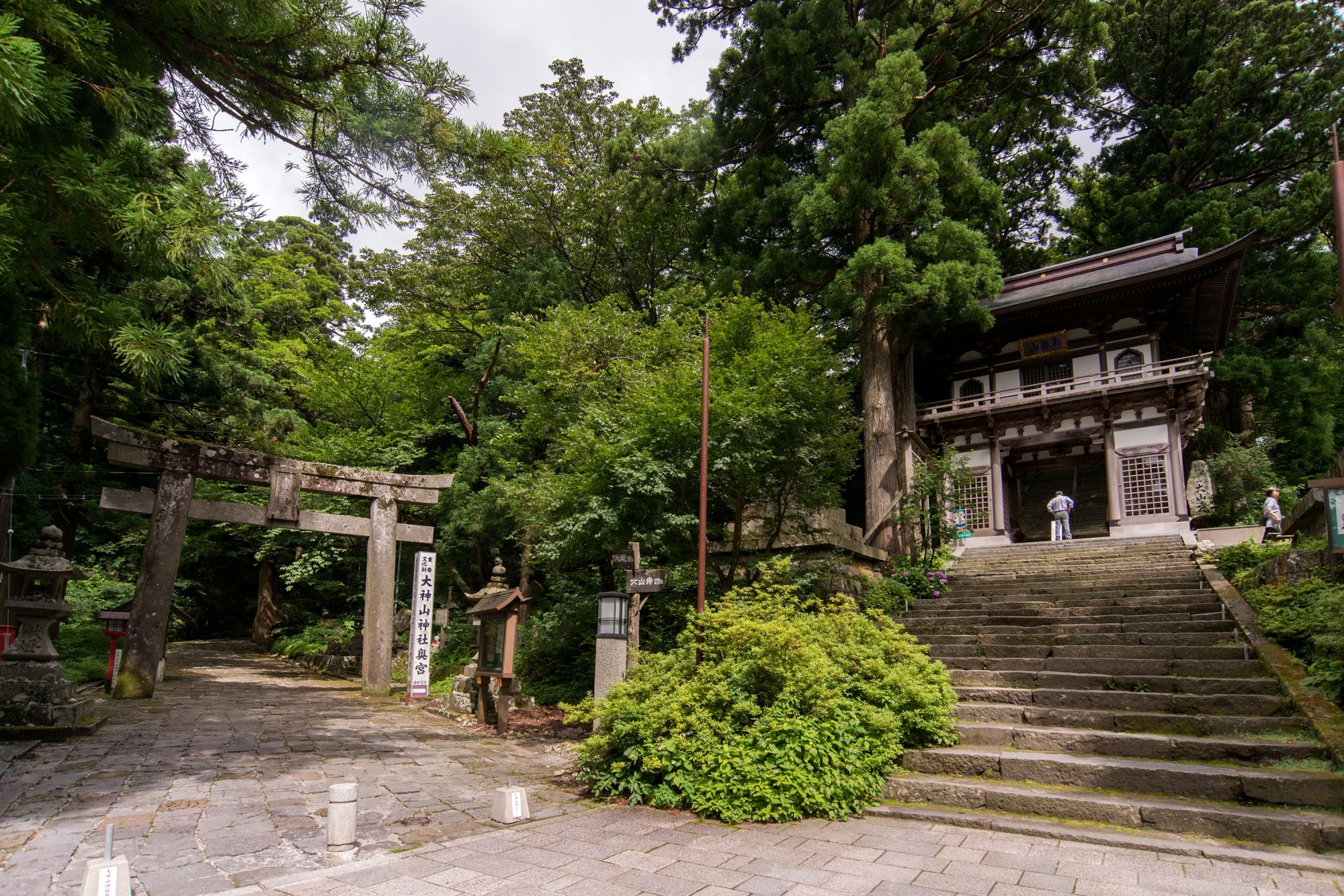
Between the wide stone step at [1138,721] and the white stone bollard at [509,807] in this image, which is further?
the wide stone step at [1138,721]

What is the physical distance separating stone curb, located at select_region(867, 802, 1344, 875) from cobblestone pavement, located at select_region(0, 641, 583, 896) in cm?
289

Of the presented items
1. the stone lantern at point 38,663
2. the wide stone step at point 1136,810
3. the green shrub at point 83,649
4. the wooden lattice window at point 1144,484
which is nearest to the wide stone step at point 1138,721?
the wide stone step at point 1136,810

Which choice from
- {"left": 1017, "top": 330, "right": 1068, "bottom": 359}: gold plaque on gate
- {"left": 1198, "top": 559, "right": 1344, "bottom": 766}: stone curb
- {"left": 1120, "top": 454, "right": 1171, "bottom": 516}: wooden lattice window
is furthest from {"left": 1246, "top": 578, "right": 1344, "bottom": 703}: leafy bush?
{"left": 1017, "top": 330, "right": 1068, "bottom": 359}: gold plaque on gate

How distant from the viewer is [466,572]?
1927 centimetres

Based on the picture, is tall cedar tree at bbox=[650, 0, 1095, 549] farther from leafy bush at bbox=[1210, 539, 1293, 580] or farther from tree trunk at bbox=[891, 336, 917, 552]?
leafy bush at bbox=[1210, 539, 1293, 580]

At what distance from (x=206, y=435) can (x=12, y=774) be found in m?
11.2

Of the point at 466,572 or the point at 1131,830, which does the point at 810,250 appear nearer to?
the point at 466,572

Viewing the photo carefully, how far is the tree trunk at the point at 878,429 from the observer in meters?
14.5

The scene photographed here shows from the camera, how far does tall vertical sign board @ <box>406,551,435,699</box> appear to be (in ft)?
41.0

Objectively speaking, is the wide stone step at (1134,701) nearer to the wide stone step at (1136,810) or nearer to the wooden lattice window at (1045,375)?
the wide stone step at (1136,810)

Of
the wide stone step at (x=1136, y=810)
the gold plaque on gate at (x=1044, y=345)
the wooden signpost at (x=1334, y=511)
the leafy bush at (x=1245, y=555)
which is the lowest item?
the wide stone step at (x=1136, y=810)

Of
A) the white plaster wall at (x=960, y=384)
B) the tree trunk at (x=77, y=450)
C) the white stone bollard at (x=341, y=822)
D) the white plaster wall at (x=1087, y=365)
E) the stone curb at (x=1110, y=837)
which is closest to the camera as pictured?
the stone curb at (x=1110, y=837)

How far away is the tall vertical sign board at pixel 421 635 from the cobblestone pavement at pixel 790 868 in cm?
801

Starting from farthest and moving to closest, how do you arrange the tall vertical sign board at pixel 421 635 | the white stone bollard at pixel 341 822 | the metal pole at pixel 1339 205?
the tall vertical sign board at pixel 421 635, the metal pole at pixel 1339 205, the white stone bollard at pixel 341 822
